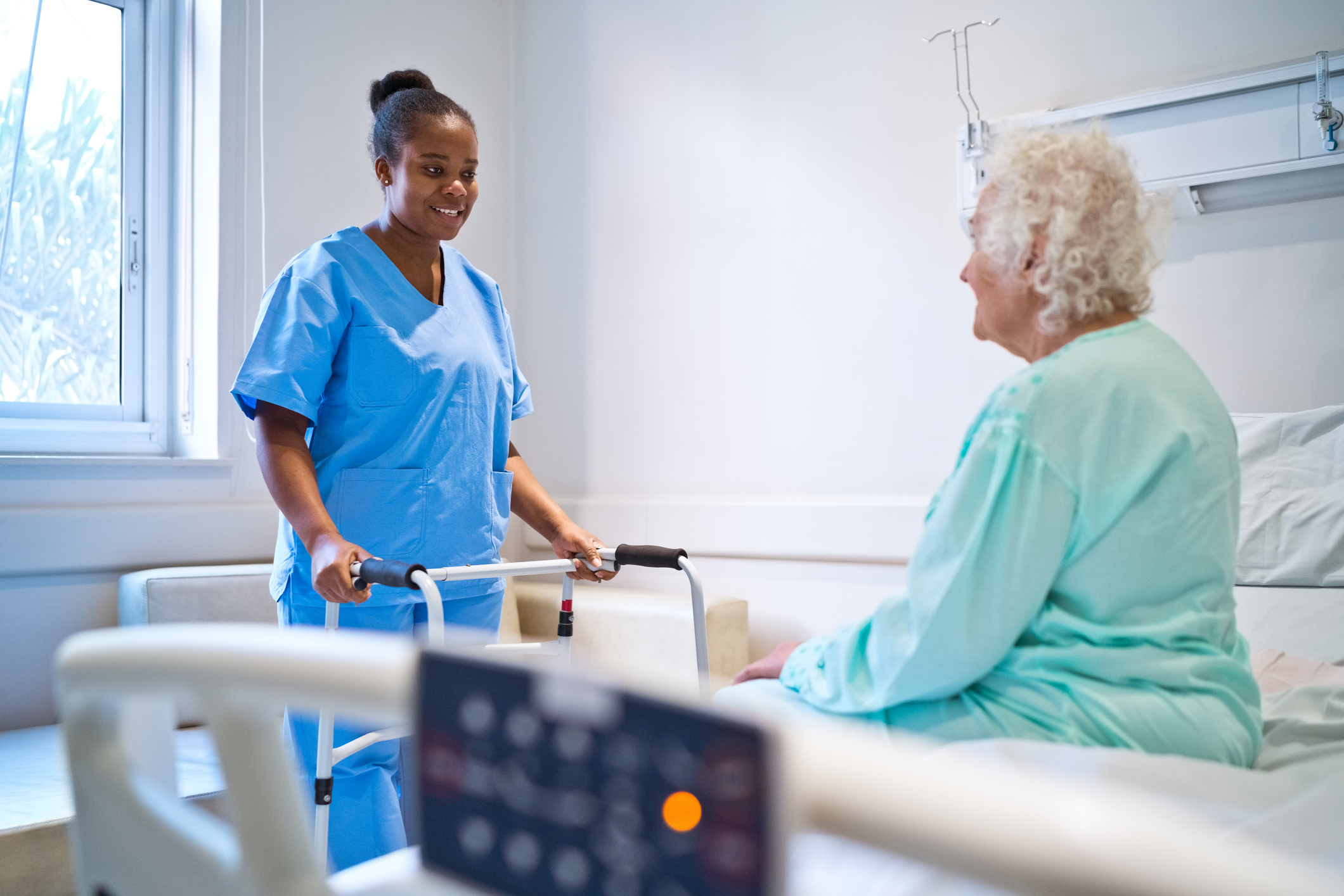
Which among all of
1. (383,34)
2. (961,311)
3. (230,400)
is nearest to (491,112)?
(383,34)

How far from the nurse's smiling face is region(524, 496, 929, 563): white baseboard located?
139cm

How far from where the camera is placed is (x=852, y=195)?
9.17 feet

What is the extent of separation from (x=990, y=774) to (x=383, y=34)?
3.52m

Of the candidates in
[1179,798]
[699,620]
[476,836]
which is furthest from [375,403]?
[476,836]

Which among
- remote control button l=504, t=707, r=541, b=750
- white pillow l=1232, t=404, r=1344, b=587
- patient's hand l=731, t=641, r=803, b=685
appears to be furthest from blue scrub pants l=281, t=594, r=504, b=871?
white pillow l=1232, t=404, r=1344, b=587

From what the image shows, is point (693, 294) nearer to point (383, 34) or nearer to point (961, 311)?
point (961, 311)

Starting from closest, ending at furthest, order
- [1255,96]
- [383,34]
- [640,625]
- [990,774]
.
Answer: [990,774] → [1255,96] → [640,625] → [383,34]

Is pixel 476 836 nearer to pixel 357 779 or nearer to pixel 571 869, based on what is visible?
pixel 571 869

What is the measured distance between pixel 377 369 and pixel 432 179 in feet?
1.16

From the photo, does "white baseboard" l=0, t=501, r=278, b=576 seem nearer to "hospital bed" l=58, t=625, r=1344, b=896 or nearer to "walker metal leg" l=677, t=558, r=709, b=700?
"walker metal leg" l=677, t=558, r=709, b=700

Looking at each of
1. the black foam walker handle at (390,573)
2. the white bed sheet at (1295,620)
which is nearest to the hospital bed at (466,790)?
the black foam walker handle at (390,573)

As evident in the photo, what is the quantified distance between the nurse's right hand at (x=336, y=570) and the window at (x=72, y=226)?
170 cm

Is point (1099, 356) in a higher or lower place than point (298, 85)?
lower

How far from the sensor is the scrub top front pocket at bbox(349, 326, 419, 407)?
161 cm
